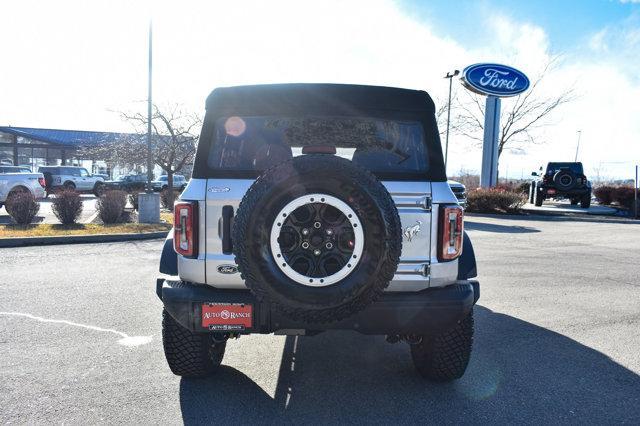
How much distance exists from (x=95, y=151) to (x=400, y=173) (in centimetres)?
1763

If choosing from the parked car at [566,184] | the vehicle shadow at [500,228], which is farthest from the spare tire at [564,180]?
the vehicle shadow at [500,228]

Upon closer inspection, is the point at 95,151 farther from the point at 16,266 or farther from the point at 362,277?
the point at 362,277

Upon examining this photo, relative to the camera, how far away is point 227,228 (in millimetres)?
2812

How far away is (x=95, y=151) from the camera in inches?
702

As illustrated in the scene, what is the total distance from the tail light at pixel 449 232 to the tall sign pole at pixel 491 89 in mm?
23100

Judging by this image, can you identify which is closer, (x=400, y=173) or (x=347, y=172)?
(x=347, y=172)

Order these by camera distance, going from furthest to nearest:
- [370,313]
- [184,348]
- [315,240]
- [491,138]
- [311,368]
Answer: [491,138], [311,368], [184,348], [370,313], [315,240]

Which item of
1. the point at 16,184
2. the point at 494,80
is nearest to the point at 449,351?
the point at 16,184

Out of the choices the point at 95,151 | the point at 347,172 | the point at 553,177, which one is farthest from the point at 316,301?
the point at 553,177

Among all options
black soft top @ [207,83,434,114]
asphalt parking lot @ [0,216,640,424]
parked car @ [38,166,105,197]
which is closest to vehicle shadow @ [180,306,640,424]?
asphalt parking lot @ [0,216,640,424]

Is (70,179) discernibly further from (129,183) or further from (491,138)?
(491,138)

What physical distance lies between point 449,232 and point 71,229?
11.2 meters

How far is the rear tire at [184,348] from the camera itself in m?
3.20

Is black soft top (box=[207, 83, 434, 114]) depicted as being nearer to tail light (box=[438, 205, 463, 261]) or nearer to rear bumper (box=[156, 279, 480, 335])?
tail light (box=[438, 205, 463, 261])
